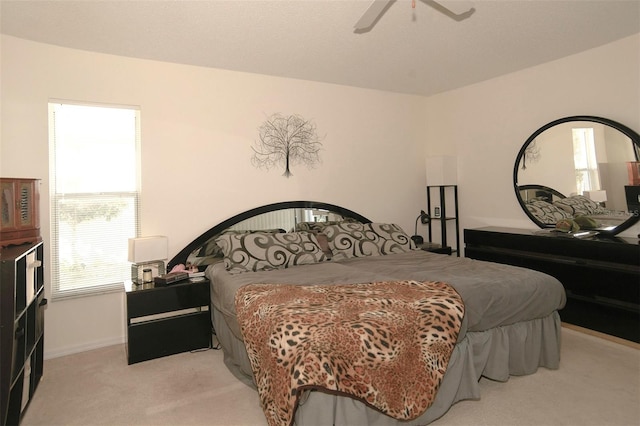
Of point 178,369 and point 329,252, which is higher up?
point 329,252

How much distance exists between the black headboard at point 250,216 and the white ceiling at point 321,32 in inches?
53.6

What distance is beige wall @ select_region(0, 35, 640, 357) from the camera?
3.04m

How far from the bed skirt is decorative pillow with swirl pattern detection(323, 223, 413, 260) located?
134 cm

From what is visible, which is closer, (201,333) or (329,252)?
(201,333)

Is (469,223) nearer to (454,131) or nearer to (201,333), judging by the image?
(454,131)

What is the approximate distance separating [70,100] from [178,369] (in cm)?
231

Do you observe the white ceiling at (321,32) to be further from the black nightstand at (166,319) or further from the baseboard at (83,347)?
the baseboard at (83,347)

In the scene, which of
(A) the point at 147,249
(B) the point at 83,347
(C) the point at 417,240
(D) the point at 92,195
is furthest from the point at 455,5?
(B) the point at 83,347

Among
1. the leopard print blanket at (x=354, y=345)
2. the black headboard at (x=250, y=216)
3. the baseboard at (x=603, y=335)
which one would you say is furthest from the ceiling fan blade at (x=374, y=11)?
the baseboard at (x=603, y=335)

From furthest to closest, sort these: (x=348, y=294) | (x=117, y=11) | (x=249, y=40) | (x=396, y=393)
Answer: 1. (x=249, y=40)
2. (x=117, y=11)
3. (x=348, y=294)
4. (x=396, y=393)

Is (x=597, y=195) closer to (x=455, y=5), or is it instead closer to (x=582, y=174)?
(x=582, y=174)

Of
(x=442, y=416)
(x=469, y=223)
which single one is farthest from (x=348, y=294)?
(x=469, y=223)

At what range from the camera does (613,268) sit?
9.99 feet

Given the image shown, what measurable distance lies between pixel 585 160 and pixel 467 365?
254 cm
